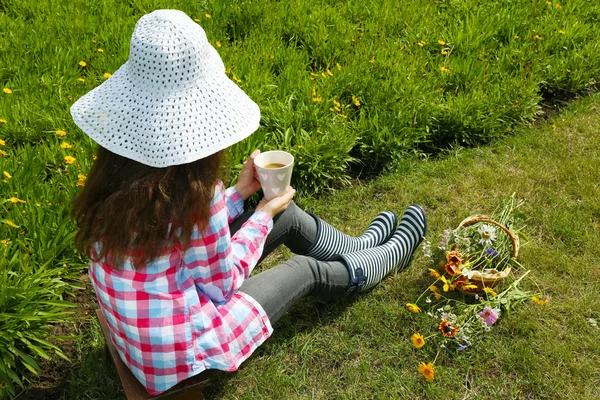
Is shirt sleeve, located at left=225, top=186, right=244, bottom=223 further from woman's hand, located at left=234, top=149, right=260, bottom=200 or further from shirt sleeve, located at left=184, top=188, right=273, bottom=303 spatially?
shirt sleeve, located at left=184, top=188, right=273, bottom=303

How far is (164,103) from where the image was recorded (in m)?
1.47

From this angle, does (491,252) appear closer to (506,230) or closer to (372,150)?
(506,230)

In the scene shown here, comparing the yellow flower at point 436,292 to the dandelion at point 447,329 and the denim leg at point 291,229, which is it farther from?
the denim leg at point 291,229

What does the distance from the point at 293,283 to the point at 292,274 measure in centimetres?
3

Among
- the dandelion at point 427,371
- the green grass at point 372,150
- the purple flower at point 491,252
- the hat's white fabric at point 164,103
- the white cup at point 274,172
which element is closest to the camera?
the hat's white fabric at point 164,103

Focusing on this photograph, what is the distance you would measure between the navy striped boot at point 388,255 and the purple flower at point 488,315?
0.42 meters

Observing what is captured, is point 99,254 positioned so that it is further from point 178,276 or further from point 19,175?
point 19,175

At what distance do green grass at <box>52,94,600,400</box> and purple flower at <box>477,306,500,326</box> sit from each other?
3.2 inches

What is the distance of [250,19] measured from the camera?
151 inches

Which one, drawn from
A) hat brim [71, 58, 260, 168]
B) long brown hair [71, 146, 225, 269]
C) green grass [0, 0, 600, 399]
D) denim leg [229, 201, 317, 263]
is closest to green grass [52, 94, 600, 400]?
green grass [0, 0, 600, 399]

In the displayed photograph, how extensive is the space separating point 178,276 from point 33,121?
1.63 metres

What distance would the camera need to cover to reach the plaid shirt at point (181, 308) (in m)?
1.62

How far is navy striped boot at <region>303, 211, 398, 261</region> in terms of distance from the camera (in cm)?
239

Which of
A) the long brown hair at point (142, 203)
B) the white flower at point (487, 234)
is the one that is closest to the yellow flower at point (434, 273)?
the white flower at point (487, 234)
